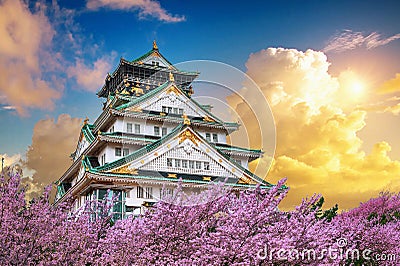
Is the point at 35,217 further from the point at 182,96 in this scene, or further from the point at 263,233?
the point at 182,96

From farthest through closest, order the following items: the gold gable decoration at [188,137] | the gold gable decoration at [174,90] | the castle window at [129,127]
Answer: the gold gable decoration at [174,90]
the castle window at [129,127]
the gold gable decoration at [188,137]

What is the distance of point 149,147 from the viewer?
32.2m

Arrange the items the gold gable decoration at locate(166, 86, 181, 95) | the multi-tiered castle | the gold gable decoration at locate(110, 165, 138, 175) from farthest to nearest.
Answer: the gold gable decoration at locate(166, 86, 181, 95)
the multi-tiered castle
the gold gable decoration at locate(110, 165, 138, 175)

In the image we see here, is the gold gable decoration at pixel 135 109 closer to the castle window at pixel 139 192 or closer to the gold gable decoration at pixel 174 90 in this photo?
the gold gable decoration at pixel 174 90

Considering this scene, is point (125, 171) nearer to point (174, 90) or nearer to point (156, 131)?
point (156, 131)

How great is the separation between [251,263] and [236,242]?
2.62 ft

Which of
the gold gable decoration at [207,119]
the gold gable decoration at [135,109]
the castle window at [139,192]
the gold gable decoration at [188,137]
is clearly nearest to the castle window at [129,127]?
the gold gable decoration at [135,109]

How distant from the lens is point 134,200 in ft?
103

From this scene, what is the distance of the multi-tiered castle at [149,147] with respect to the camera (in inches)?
1214

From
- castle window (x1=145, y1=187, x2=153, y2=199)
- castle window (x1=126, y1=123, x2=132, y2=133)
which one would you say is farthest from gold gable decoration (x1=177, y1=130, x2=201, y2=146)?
castle window (x1=126, y1=123, x2=132, y2=133)

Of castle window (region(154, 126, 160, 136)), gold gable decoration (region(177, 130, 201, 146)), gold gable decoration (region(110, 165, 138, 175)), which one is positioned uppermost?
castle window (region(154, 126, 160, 136))

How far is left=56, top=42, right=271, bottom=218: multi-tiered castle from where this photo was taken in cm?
3084

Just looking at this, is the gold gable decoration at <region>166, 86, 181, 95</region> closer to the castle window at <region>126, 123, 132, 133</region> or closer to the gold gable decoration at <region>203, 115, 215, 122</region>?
the gold gable decoration at <region>203, 115, 215, 122</region>

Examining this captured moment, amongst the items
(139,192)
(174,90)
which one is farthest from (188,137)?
(174,90)
